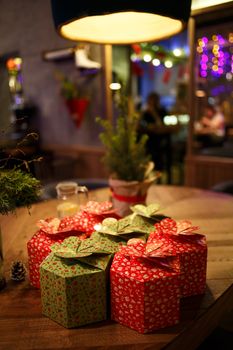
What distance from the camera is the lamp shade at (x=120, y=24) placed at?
1.07 meters

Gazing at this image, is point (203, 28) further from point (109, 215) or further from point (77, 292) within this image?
point (77, 292)

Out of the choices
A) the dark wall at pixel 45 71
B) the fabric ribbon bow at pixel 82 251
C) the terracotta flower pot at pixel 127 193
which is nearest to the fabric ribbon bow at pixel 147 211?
the fabric ribbon bow at pixel 82 251

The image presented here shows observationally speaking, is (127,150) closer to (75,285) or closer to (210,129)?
(75,285)

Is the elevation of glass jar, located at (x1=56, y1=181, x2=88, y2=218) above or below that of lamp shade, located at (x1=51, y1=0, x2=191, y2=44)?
below

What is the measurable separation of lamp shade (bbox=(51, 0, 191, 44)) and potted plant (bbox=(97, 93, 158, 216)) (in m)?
0.29

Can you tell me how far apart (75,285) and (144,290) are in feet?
0.54

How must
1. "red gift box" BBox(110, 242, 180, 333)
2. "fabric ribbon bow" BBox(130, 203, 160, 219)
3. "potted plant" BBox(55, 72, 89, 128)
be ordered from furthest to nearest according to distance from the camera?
1. "potted plant" BBox(55, 72, 89, 128)
2. "fabric ribbon bow" BBox(130, 203, 160, 219)
3. "red gift box" BBox(110, 242, 180, 333)

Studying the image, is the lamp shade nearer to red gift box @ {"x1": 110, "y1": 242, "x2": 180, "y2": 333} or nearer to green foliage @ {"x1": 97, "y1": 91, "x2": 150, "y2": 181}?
green foliage @ {"x1": 97, "y1": 91, "x2": 150, "y2": 181}

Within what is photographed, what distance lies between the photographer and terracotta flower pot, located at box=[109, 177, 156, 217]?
1565 millimetres

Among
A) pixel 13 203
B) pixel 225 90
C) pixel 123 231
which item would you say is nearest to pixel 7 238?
pixel 13 203

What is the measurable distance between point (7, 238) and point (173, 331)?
0.90 meters

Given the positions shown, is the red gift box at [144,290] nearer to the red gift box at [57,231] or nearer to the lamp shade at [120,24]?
the red gift box at [57,231]

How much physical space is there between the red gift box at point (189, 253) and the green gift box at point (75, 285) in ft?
0.57

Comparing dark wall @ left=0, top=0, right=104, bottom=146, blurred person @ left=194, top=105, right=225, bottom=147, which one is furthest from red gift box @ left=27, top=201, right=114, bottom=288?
blurred person @ left=194, top=105, right=225, bottom=147
